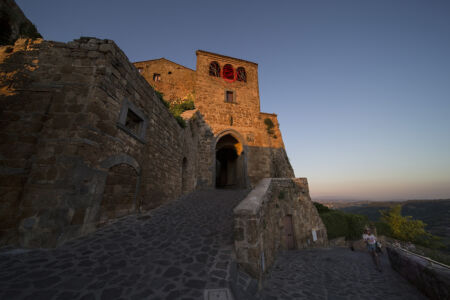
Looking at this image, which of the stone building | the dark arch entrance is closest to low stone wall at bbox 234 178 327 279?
the stone building

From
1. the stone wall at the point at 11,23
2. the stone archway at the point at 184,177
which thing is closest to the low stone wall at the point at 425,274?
the stone archway at the point at 184,177

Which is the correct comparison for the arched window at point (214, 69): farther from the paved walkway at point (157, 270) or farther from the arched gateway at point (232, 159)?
the paved walkway at point (157, 270)

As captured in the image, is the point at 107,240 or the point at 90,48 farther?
the point at 90,48

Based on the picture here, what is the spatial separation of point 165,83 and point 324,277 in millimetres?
18850

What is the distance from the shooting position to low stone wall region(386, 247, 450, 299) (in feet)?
11.6

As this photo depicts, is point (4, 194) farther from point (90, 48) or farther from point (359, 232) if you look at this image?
point (359, 232)

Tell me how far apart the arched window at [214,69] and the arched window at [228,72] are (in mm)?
658

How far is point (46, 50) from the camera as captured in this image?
140 inches

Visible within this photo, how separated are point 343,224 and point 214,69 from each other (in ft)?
56.3

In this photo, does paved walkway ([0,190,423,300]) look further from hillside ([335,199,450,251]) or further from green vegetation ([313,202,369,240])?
hillside ([335,199,450,251])

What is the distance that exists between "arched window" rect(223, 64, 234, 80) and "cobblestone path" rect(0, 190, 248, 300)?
1344 cm

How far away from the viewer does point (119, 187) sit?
3.91m

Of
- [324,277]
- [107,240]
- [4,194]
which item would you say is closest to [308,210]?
[324,277]

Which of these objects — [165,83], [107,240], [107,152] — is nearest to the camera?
[107,240]
